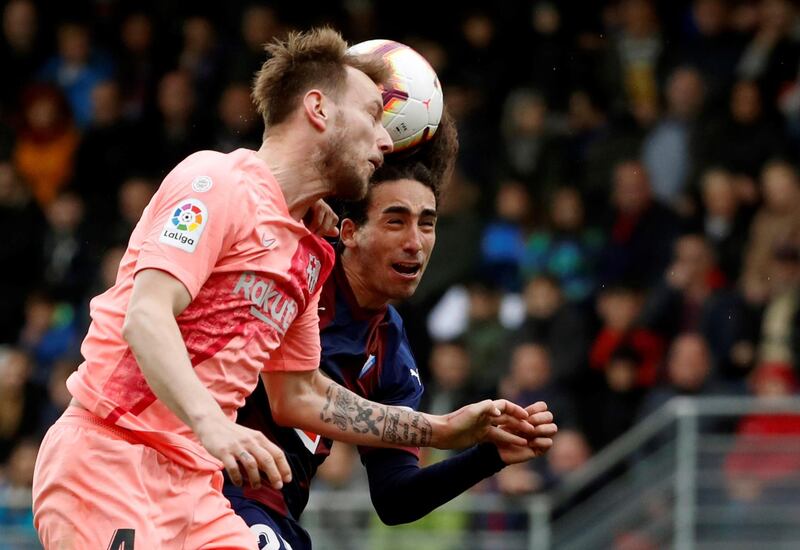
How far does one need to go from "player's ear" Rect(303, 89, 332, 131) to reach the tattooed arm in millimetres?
932

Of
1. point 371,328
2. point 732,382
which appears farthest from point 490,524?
point 371,328

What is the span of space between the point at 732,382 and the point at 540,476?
133cm

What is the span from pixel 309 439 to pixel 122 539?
4.24ft

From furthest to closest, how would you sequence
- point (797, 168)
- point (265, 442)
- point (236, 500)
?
1. point (797, 168)
2. point (236, 500)
3. point (265, 442)

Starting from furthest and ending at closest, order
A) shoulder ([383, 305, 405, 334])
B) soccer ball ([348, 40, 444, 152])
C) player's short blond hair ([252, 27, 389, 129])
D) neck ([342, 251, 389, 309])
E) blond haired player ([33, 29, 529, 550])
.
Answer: shoulder ([383, 305, 405, 334]), neck ([342, 251, 389, 309]), soccer ball ([348, 40, 444, 152]), player's short blond hair ([252, 27, 389, 129]), blond haired player ([33, 29, 529, 550])

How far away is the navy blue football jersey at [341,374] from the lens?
5.73 meters

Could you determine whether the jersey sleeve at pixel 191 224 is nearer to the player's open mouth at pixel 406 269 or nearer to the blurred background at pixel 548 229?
the player's open mouth at pixel 406 269

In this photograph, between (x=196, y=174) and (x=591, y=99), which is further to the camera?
(x=591, y=99)

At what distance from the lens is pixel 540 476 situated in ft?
33.4

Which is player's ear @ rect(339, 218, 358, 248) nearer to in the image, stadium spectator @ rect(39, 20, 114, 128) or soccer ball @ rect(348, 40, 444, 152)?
soccer ball @ rect(348, 40, 444, 152)

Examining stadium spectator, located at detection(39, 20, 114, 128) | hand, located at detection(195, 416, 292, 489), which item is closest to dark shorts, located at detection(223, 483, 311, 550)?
hand, located at detection(195, 416, 292, 489)

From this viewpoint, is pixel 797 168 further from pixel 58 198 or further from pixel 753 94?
pixel 58 198

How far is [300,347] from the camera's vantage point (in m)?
5.38

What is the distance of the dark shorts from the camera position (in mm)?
5488
